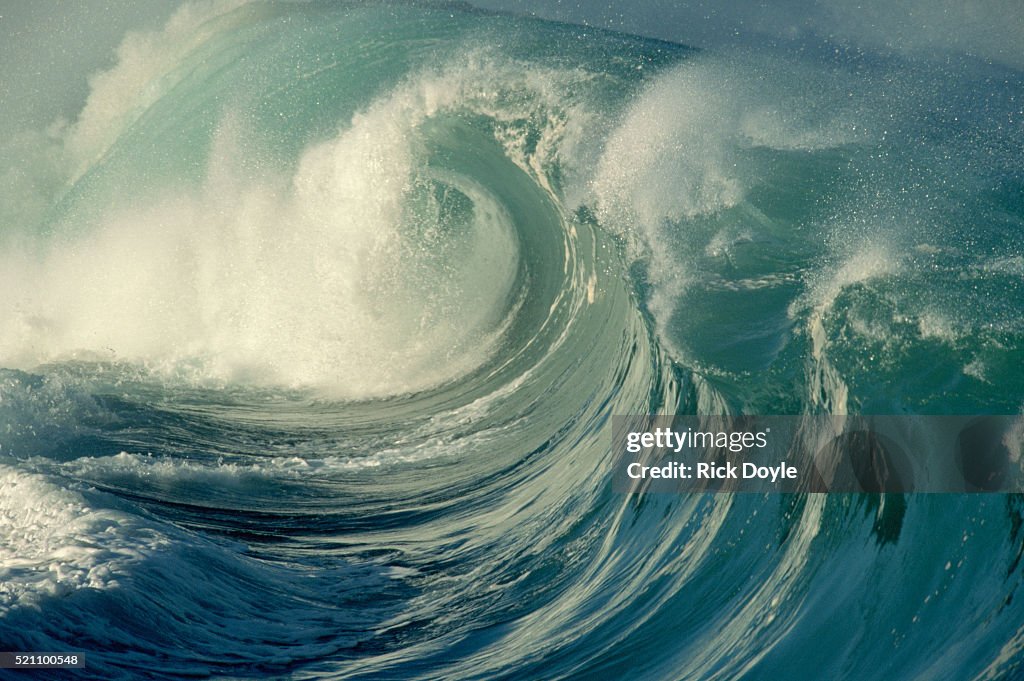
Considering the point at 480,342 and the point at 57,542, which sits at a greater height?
the point at 480,342

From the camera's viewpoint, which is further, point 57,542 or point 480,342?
point 480,342

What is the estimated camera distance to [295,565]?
4793mm

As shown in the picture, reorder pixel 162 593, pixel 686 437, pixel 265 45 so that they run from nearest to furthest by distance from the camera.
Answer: pixel 162 593, pixel 686 437, pixel 265 45

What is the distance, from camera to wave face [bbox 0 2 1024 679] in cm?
414

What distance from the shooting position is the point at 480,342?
7.55 m

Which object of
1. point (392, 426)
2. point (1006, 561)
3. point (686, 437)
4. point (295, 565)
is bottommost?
point (1006, 561)

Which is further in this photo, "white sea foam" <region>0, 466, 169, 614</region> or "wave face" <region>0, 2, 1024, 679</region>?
Answer: "wave face" <region>0, 2, 1024, 679</region>

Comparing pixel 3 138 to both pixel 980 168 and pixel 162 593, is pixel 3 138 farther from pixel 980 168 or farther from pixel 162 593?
pixel 980 168

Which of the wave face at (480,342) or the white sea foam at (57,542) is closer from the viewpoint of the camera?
the white sea foam at (57,542)

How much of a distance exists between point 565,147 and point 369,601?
388cm

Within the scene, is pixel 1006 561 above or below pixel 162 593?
below

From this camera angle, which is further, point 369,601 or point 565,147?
point 565,147

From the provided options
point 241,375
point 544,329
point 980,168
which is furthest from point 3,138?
point 980,168

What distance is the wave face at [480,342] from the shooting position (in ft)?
13.6
